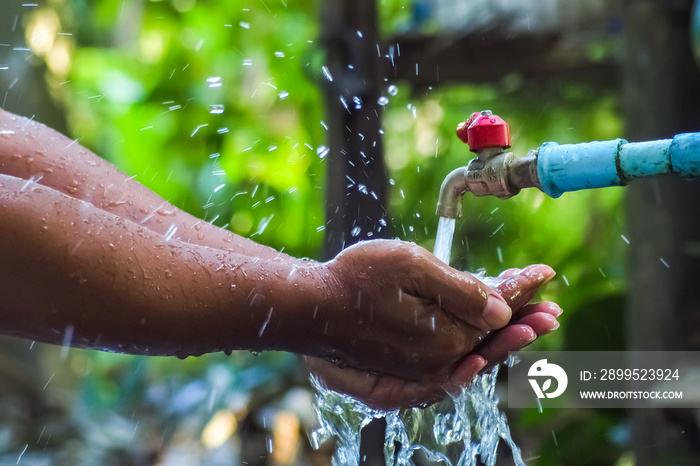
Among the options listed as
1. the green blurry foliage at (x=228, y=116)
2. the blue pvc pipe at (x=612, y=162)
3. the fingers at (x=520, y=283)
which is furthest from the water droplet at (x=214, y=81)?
the blue pvc pipe at (x=612, y=162)

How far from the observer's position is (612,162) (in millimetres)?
992

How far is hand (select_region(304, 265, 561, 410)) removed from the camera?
1.24 m

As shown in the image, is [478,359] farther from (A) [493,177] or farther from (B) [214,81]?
(B) [214,81]

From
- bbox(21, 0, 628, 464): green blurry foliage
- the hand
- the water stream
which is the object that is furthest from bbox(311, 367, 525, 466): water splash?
bbox(21, 0, 628, 464): green blurry foliage

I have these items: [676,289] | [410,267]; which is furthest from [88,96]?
[410,267]

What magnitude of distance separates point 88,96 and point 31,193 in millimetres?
3254

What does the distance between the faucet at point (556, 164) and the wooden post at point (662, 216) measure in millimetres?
1539

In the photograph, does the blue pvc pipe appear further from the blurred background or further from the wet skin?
the blurred background

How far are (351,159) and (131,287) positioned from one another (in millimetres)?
1502

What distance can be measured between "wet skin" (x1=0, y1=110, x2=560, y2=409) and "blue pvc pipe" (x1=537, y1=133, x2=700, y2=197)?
0.75 feet

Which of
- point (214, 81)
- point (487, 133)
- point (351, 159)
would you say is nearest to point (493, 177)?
point (487, 133)

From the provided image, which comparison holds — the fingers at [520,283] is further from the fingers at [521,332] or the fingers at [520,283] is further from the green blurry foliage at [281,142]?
the green blurry foliage at [281,142]

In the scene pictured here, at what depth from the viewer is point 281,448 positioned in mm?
2818

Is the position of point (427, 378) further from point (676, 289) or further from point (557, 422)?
point (557, 422)
